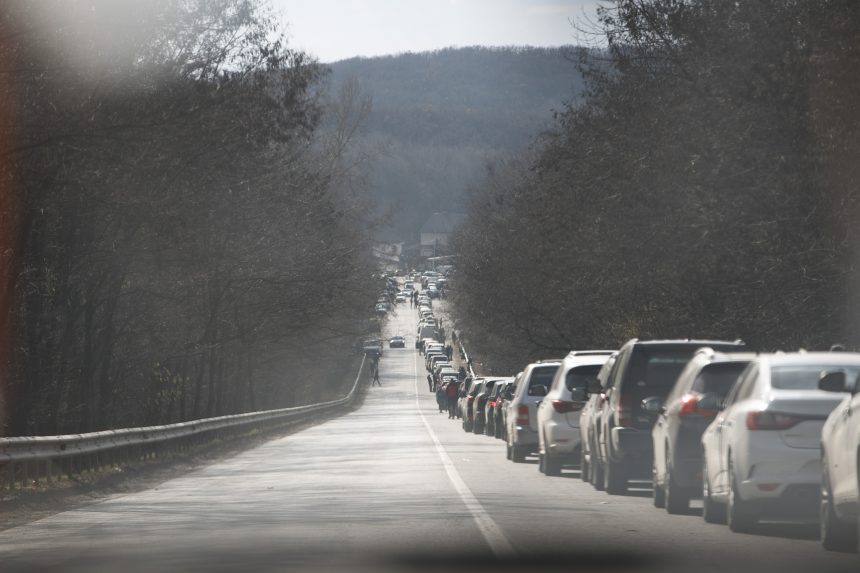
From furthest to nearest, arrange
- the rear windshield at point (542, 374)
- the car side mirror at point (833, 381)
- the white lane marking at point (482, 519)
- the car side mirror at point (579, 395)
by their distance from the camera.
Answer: the rear windshield at point (542, 374)
the car side mirror at point (579, 395)
the white lane marking at point (482, 519)
the car side mirror at point (833, 381)

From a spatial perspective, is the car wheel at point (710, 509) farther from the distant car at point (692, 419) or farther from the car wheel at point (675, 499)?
the car wheel at point (675, 499)

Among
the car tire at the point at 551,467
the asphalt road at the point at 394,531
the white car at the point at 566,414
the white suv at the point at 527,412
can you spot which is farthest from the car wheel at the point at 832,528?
the white suv at the point at 527,412

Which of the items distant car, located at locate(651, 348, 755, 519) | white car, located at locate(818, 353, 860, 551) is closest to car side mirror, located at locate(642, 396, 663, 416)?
distant car, located at locate(651, 348, 755, 519)

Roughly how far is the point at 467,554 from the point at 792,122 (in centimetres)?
1942

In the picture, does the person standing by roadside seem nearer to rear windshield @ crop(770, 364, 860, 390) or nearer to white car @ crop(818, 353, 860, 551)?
rear windshield @ crop(770, 364, 860, 390)

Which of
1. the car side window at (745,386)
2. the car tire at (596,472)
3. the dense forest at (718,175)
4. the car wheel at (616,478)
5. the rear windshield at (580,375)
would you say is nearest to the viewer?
the car side window at (745,386)

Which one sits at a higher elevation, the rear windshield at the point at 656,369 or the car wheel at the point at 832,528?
the rear windshield at the point at 656,369

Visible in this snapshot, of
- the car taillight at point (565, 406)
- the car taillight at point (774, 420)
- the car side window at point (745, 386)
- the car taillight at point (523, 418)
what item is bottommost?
the car taillight at point (523, 418)

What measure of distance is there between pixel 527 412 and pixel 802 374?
16.4 m

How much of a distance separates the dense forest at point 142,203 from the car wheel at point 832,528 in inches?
439

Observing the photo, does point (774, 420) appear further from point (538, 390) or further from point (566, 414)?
point (538, 390)

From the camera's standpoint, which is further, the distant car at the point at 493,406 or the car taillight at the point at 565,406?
the distant car at the point at 493,406

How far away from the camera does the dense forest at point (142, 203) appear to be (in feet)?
77.4

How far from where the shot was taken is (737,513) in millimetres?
15586
